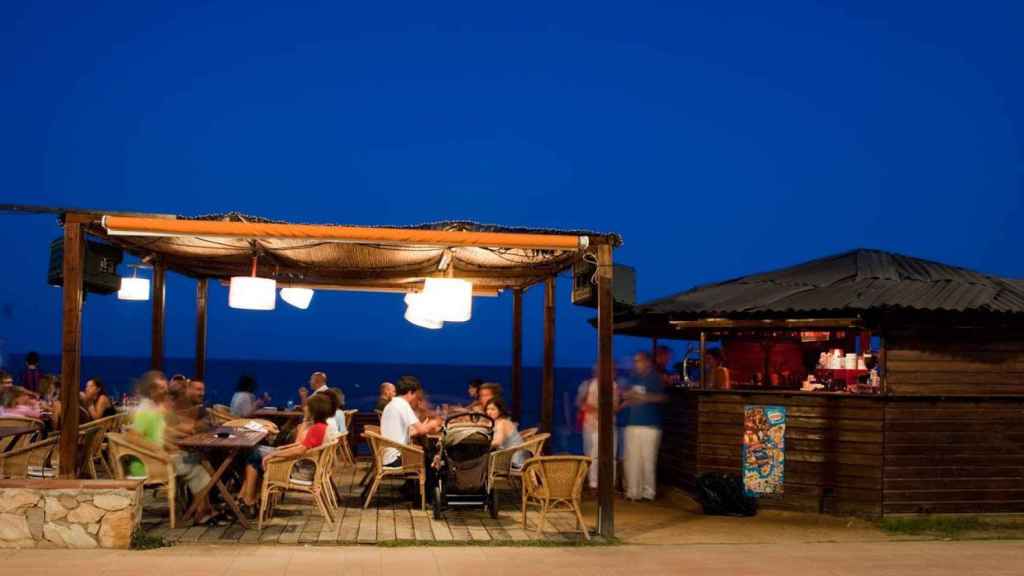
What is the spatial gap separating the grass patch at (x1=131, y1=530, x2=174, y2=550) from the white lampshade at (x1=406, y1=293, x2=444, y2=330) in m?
3.62

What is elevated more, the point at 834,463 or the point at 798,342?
the point at 798,342

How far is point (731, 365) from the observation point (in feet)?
52.0

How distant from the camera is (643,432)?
10.9 m

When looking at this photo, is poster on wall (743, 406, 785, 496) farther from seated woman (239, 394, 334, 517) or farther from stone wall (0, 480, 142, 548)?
stone wall (0, 480, 142, 548)

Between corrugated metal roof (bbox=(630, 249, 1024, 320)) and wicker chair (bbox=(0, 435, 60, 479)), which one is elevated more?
corrugated metal roof (bbox=(630, 249, 1024, 320))

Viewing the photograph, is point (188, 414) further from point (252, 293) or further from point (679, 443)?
point (679, 443)

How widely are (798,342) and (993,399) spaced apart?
5323 millimetres

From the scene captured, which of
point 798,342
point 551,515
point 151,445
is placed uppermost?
point 798,342

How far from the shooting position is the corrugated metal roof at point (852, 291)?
9.79 metres

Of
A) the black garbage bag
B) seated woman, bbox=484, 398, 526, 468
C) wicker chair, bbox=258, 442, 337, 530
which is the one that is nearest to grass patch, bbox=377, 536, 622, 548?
wicker chair, bbox=258, 442, 337, 530

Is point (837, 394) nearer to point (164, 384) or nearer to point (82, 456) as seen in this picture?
point (164, 384)

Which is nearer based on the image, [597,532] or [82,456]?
[597,532]

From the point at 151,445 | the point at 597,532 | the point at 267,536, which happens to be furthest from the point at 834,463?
the point at 151,445

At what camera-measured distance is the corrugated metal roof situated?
9789 millimetres
